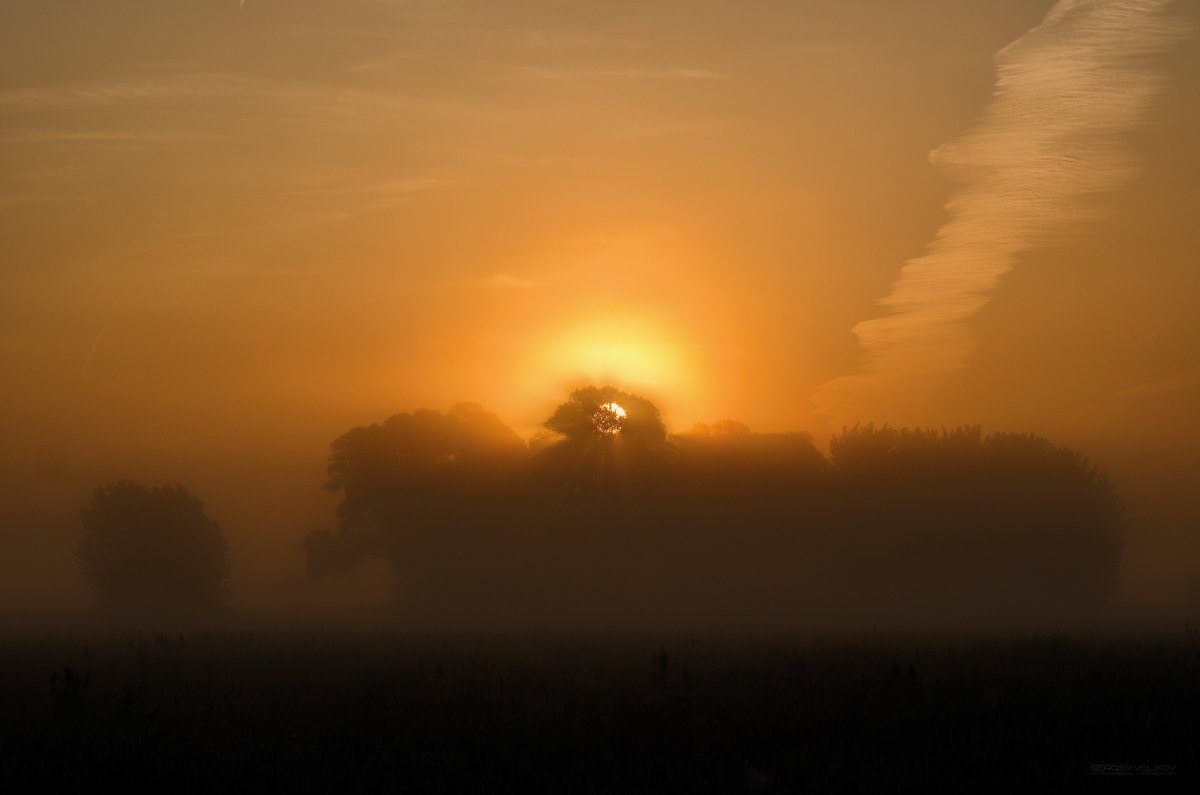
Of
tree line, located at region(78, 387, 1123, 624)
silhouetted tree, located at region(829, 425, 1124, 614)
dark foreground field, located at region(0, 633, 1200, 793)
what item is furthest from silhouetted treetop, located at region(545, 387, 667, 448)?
dark foreground field, located at region(0, 633, 1200, 793)

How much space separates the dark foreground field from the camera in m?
10.4

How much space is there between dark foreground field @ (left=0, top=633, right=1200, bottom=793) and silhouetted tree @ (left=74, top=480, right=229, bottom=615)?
61.9m

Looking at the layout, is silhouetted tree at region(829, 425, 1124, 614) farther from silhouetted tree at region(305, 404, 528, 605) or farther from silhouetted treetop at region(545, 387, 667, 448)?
silhouetted tree at region(305, 404, 528, 605)

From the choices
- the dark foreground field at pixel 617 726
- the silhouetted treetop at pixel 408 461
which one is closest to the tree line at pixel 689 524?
the silhouetted treetop at pixel 408 461

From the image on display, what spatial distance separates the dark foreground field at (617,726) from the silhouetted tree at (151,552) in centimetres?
6187

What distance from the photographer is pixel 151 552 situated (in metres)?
77.4

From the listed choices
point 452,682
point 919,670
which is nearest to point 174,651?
point 452,682

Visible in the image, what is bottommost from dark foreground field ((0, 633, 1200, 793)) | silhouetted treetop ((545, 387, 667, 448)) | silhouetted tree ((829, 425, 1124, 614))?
dark foreground field ((0, 633, 1200, 793))

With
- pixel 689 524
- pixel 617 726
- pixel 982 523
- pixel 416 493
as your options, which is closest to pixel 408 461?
pixel 416 493

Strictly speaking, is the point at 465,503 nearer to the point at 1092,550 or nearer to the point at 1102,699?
the point at 1092,550

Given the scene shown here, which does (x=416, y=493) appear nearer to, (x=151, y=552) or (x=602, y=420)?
(x=602, y=420)

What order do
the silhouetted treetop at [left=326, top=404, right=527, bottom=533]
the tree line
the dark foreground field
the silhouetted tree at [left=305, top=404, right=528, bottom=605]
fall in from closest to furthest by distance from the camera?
the dark foreground field, the tree line, the silhouetted tree at [left=305, top=404, right=528, bottom=605], the silhouetted treetop at [left=326, top=404, right=527, bottom=533]

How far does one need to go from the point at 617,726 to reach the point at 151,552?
74.0 metres

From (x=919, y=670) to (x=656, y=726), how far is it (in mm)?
6974
